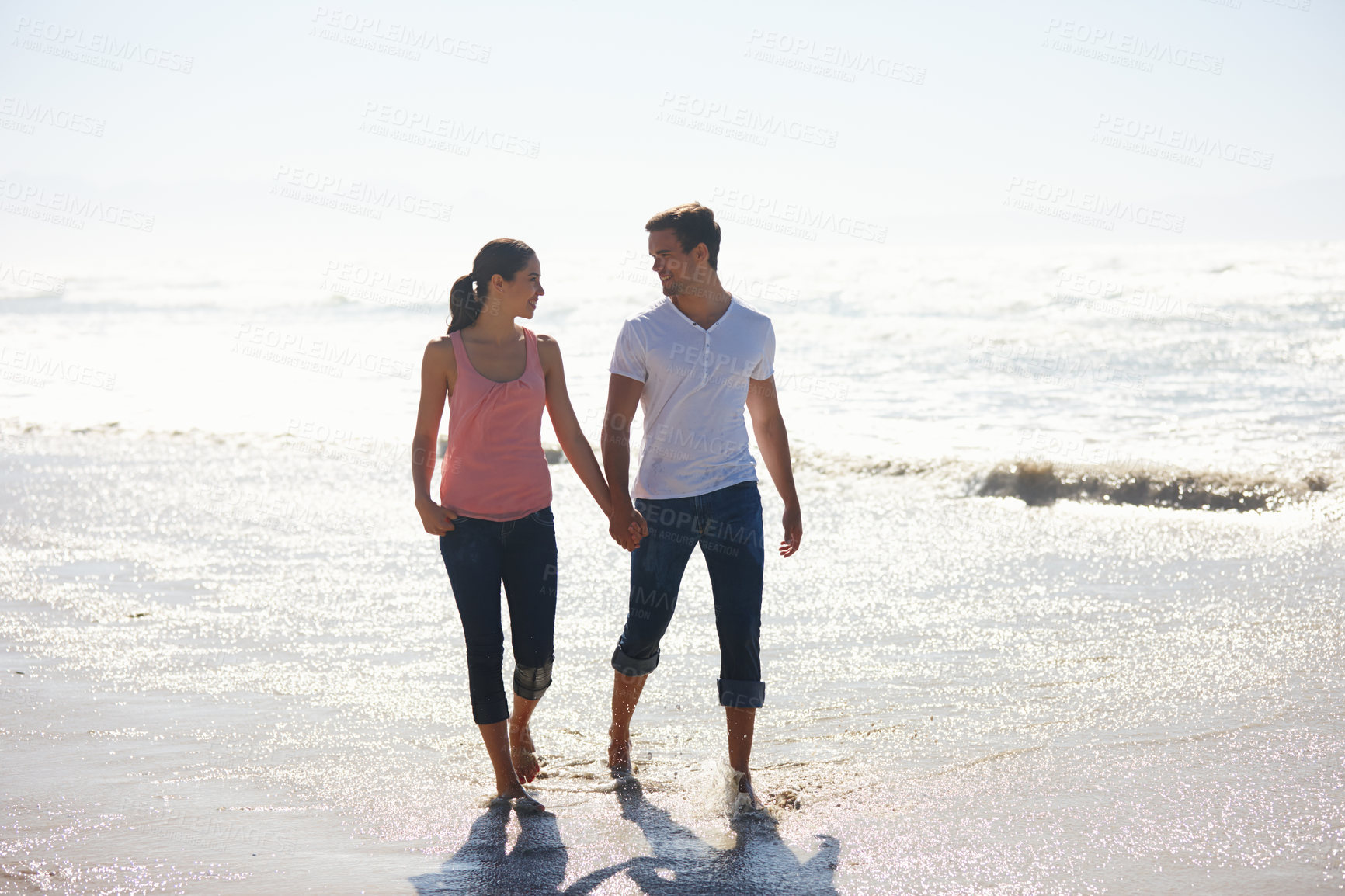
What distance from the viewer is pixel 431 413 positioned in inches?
137

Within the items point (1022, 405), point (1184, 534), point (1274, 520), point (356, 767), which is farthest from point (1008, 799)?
point (1022, 405)

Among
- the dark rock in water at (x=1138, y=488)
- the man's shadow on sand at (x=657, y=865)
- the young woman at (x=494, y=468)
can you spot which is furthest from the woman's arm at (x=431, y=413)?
the dark rock in water at (x=1138, y=488)

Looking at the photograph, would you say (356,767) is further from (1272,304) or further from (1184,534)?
(1272,304)

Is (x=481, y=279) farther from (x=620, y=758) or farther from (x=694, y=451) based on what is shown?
(x=620, y=758)

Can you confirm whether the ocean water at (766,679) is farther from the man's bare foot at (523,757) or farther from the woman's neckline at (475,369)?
the woman's neckline at (475,369)

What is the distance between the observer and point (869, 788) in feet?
11.8

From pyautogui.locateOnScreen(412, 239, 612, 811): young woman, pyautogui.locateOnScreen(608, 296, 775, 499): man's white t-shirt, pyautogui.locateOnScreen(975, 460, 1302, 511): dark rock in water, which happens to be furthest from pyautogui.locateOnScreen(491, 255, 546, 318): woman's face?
pyautogui.locateOnScreen(975, 460, 1302, 511): dark rock in water

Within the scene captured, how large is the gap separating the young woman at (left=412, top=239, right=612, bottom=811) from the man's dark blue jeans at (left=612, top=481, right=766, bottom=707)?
23 centimetres

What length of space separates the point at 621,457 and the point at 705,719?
1302 mm

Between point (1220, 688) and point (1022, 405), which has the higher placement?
point (1022, 405)

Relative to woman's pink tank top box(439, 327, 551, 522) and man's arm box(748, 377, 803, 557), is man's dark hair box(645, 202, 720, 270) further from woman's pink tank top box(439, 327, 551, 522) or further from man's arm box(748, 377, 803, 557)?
woman's pink tank top box(439, 327, 551, 522)

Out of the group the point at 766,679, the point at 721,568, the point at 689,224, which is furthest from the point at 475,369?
the point at 766,679

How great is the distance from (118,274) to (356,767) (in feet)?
191

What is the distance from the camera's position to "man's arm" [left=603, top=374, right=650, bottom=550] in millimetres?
3467
